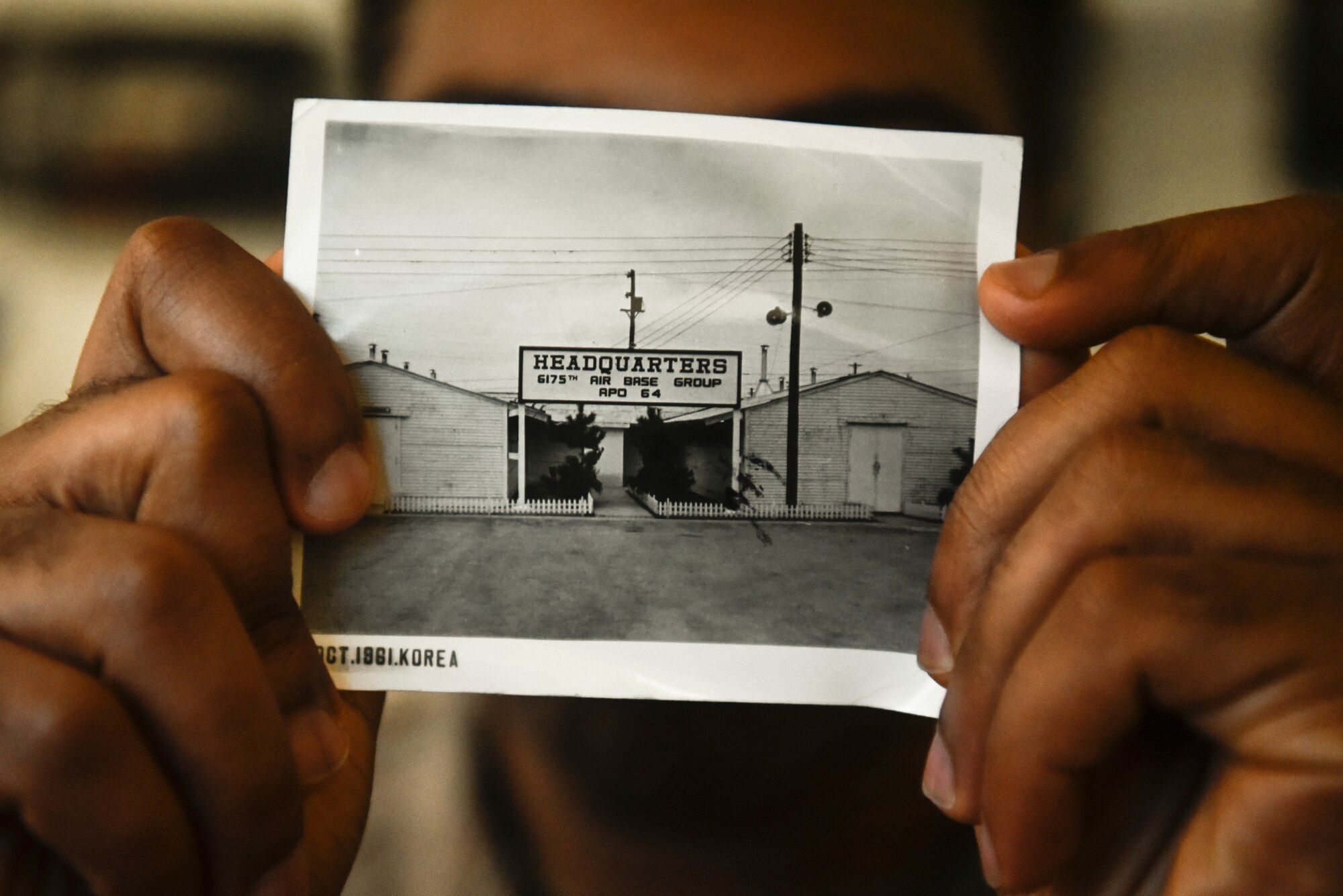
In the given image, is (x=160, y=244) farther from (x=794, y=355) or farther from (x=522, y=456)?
(x=794, y=355)

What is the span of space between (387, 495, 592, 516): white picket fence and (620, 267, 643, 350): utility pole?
0.13 metres

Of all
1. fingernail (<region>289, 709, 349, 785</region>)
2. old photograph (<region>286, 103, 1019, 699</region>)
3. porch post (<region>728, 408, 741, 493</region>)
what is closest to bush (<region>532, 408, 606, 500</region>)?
old photograph (<region>286, 103, 1019, 699</region>)

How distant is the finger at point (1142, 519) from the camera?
34 centimetres

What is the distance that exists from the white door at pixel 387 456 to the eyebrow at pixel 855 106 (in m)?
0.29

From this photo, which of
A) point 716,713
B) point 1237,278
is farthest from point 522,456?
point 1237,278

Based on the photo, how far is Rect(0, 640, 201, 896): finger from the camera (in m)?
0.32

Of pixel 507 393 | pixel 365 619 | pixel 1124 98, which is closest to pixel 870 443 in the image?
pixel 507 393

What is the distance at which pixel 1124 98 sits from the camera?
0.70 meters

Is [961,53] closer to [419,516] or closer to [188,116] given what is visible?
[419,516]

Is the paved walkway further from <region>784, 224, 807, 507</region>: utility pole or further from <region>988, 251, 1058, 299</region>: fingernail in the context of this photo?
<region>988, 251, 1058, 299</region>: fingernail

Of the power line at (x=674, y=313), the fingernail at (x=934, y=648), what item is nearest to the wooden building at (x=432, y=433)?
the power line at (x=674, y=313)

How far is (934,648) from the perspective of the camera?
47cm

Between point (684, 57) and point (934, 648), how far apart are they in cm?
52

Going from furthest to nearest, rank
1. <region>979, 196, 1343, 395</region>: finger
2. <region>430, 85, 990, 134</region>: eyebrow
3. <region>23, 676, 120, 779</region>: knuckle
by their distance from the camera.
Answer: <region>430, 85, 990, 134</region>: eyebrow, <region>979, 196, 1343, 395</region>: finger, <region>23, 676, 120, 779</region>: knuckle
